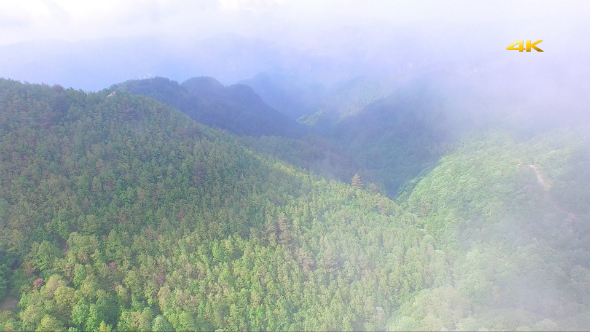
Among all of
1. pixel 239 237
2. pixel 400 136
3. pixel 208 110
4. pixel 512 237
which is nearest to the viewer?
pixel 239 237

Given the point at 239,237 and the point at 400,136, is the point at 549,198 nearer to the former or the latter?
the point at 239,237

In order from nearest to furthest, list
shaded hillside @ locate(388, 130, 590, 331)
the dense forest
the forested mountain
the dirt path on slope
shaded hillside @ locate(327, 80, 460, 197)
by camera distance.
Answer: shaded hillside @ locate(388, 130, 590, 331) < the dense forest < the dirt path on slope < shaded hillside @ locate(327, 80, 460, 197) < the forested mountain

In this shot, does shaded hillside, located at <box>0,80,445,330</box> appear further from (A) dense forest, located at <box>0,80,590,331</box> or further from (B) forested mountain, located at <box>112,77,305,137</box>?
(B) forested mountain, located at <box>112,77,305,137</box>

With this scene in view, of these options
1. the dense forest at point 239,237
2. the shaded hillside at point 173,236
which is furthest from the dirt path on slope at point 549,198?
the shaded hillside at point 173,236

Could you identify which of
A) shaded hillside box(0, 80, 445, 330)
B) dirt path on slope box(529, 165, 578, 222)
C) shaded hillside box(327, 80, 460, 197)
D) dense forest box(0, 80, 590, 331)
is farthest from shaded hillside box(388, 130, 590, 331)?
shaded hillside box(327, 80, 460, 197)

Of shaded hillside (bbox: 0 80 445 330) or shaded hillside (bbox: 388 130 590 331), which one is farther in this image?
shaded hillside (bbox: 0 80 445 330)

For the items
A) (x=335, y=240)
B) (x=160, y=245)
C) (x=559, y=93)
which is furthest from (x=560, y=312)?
(x=559, y=93)

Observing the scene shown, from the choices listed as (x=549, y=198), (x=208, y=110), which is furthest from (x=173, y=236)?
(x=208, y=110)

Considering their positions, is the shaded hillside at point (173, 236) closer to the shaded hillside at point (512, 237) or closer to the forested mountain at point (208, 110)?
the shaded hillside at point (512, 237)

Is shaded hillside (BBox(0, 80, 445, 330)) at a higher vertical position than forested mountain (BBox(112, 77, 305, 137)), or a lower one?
lower

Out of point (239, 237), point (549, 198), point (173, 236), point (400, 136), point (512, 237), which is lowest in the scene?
point (512, 237)

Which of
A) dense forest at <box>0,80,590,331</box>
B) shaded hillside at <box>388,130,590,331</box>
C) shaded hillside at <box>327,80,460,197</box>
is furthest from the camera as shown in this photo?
shaded hillside at <box>327,80,460,197</box>
